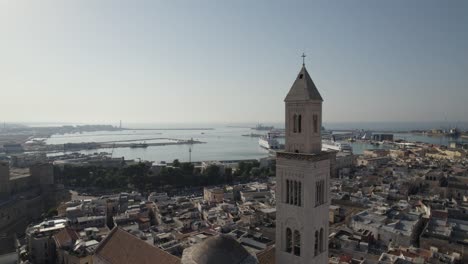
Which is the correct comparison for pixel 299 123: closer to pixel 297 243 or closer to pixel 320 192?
pixel 320 192

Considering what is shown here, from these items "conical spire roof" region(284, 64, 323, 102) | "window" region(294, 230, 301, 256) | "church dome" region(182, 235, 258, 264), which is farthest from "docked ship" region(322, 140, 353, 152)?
"church dome" region(182, 235, 258, 264)

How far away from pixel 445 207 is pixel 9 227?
108ft

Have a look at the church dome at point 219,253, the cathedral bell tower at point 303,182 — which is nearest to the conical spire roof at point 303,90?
the cathedral bell tower at point 303,182

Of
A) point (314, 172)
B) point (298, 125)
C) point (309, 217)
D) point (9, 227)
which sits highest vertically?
point (298, 125)

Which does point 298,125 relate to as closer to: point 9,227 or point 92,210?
point 92,210

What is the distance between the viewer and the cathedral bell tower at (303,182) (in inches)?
325

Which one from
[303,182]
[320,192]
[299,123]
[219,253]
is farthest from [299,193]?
[219,253]

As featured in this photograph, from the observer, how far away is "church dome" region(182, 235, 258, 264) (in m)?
7.78

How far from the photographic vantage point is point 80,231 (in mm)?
17438

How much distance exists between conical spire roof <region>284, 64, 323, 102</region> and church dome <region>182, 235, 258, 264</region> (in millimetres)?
4013

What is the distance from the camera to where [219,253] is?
25.8ft

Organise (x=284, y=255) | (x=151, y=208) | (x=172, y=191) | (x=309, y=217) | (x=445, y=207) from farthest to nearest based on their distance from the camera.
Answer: (x=172, y=191) < (x=151, y=208) < (x=445, y=207) < (x=284, y=255) < (x=309, y=217)

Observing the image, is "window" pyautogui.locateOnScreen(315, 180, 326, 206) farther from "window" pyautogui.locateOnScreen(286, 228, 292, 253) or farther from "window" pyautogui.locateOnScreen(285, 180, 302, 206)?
"window" pyautogui.locateOnScreen(286, 228, 292, 253)

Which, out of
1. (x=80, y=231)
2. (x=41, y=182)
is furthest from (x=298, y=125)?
(x=41, y=182)
